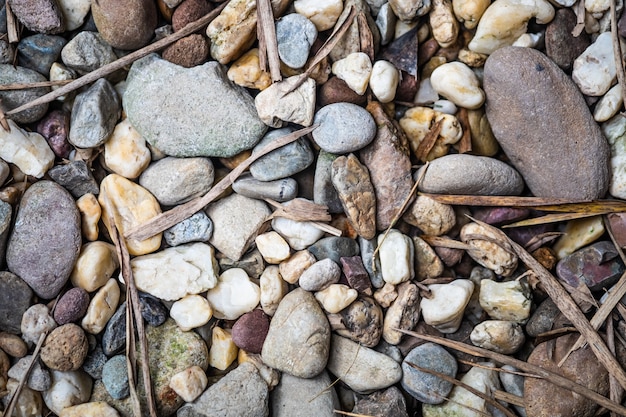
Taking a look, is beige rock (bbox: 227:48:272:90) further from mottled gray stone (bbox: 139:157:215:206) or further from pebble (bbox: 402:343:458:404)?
pebble (bbox: 402:343:458:404)

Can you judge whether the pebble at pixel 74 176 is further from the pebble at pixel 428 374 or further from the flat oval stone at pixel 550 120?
the flat oval stone at pixel 550 120

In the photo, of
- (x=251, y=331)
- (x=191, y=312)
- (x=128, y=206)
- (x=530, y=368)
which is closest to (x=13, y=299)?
(x=128, y=206)

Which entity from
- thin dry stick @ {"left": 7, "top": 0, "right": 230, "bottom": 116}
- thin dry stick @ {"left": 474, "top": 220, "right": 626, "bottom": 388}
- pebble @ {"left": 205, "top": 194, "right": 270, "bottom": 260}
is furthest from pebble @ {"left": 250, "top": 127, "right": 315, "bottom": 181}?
thin dry stick @ {"left": 474, "top": 220, "right": 626, "bottom": 388}

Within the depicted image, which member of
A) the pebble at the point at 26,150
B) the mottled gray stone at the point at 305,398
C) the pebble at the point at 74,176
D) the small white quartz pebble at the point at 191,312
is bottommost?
the mottled gray stone at the point at 305,398

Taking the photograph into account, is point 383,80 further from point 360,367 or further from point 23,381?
point 23,381

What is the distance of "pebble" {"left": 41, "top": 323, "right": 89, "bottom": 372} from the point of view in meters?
1.92

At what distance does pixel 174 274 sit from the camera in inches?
80.0

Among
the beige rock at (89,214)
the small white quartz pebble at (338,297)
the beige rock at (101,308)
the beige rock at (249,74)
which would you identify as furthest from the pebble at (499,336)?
the beige rock at (89,214)

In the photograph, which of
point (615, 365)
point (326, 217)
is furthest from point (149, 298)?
point (615, 365)

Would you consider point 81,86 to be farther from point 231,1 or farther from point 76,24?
point 231,1

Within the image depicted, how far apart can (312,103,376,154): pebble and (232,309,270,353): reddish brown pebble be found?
0.66m

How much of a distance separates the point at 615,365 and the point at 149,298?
1.63 meters

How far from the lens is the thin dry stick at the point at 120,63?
6.46ft

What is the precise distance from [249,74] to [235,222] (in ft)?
1.77
